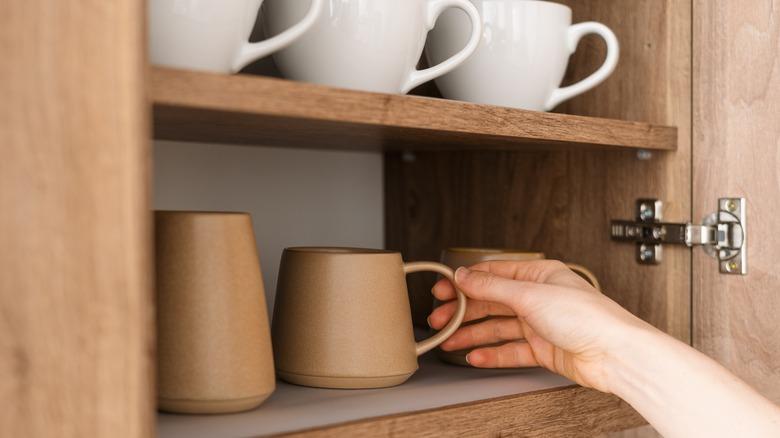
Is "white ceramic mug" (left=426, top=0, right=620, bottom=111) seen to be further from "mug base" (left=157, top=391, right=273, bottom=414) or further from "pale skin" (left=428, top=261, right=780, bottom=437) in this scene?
"mug base" (left=157, top=391, right=273, bottom=414)

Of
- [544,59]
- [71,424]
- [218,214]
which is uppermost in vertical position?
[544,59]

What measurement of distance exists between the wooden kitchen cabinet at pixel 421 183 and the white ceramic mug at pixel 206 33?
1.7 inches

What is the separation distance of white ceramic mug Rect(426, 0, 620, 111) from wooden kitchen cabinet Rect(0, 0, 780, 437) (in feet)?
0.16

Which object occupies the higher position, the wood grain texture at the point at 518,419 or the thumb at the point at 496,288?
the thumb at the point at 496,288

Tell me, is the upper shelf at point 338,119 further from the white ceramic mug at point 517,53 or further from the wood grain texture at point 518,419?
the wood grain texture at point 518,419

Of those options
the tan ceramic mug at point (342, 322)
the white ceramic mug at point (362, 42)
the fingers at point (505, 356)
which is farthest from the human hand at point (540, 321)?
the white ceramic mug at point (362, 42)

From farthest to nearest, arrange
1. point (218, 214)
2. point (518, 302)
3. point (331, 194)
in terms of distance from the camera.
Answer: point (331, 194) < point (518, 302) < point (218, 214)

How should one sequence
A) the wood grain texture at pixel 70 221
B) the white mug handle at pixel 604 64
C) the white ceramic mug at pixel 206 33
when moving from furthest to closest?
the white mug handle at pixel 604 64 < the white ceramic mug at pixel 206 33 < the wood grain texture at pixel 70 221

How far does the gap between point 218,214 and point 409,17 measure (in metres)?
0.22

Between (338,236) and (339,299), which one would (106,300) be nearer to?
(339,299)

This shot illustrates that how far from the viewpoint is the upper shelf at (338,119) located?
505 mm

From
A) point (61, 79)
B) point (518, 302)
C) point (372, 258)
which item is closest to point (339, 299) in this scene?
point (372, 258)

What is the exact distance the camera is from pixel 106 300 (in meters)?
0.45

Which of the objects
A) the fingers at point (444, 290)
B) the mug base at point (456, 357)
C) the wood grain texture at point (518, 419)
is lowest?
the wood grain texture at point (518, 419)
